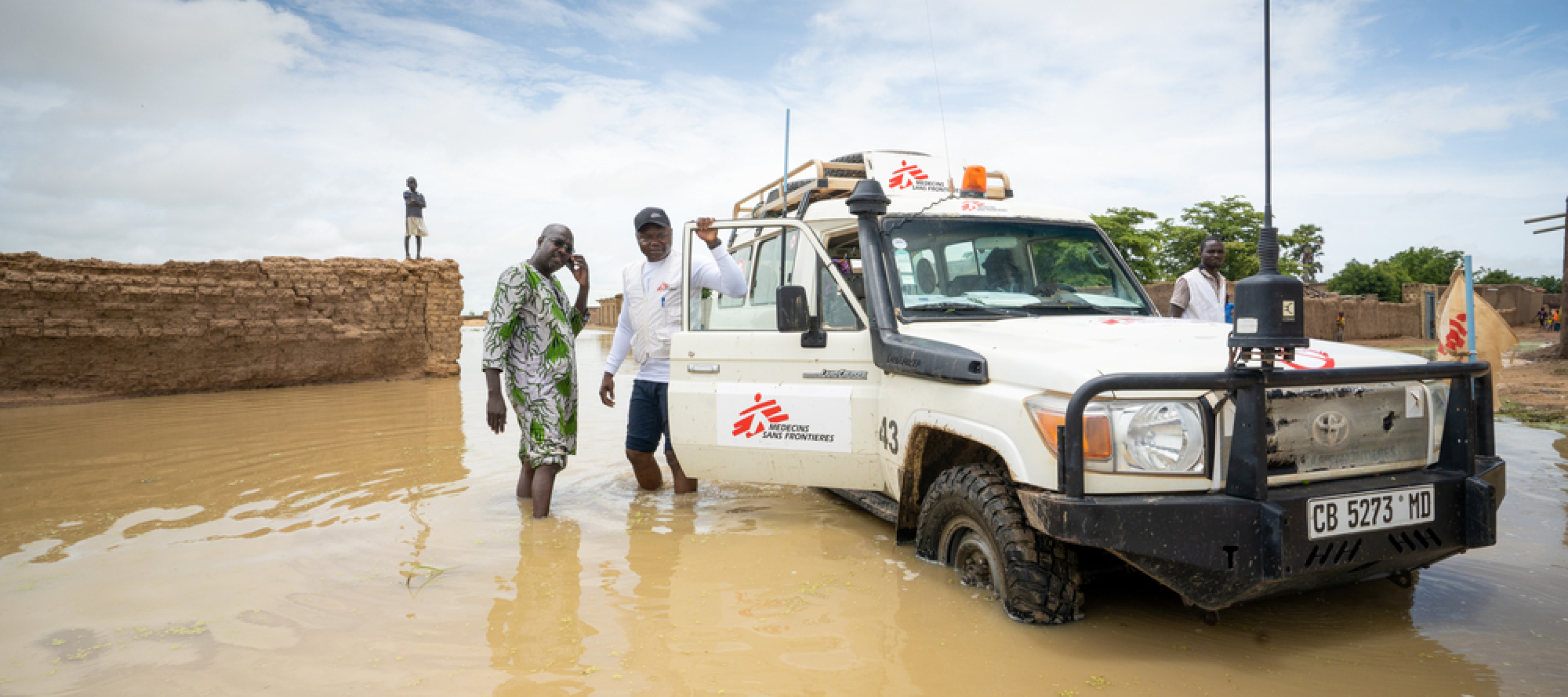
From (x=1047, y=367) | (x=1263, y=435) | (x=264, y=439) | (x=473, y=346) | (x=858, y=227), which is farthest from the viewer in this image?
(x=473, y=346)

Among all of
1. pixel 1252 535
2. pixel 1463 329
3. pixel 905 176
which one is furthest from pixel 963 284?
pixel 1463 329

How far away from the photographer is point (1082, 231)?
4.54 m

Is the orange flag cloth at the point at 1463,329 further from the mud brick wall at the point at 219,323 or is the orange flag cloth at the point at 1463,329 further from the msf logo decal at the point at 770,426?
the mud brick wall at the point at 219,323

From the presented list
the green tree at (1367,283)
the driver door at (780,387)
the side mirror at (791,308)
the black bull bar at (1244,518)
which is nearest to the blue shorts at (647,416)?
the driver door at (780,387)

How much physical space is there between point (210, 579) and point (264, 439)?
510 cm

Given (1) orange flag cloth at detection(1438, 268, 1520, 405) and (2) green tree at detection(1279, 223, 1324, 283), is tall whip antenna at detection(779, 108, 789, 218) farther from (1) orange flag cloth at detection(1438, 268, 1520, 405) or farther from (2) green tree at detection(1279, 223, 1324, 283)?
(2) green tree at detection(1279, 223, 1324, 283)

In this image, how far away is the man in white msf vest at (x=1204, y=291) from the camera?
20.1 ft

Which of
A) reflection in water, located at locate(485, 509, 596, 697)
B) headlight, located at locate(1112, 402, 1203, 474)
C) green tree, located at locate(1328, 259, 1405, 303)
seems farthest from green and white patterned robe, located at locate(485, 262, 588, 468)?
green tree, located at locate(1328, 259, 1405, 303)

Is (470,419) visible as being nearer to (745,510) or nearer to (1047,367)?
(745,510)

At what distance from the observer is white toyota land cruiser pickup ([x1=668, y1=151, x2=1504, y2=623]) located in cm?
265

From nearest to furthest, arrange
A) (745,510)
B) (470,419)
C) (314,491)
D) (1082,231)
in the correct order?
(1082,231)
(745,510)
(314,491)
(470,419)

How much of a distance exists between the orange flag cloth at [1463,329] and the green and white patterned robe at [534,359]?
6938mm

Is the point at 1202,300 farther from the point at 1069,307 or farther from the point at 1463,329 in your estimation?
the point at 1069,307

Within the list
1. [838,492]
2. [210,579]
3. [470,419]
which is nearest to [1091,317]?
[838,492]
